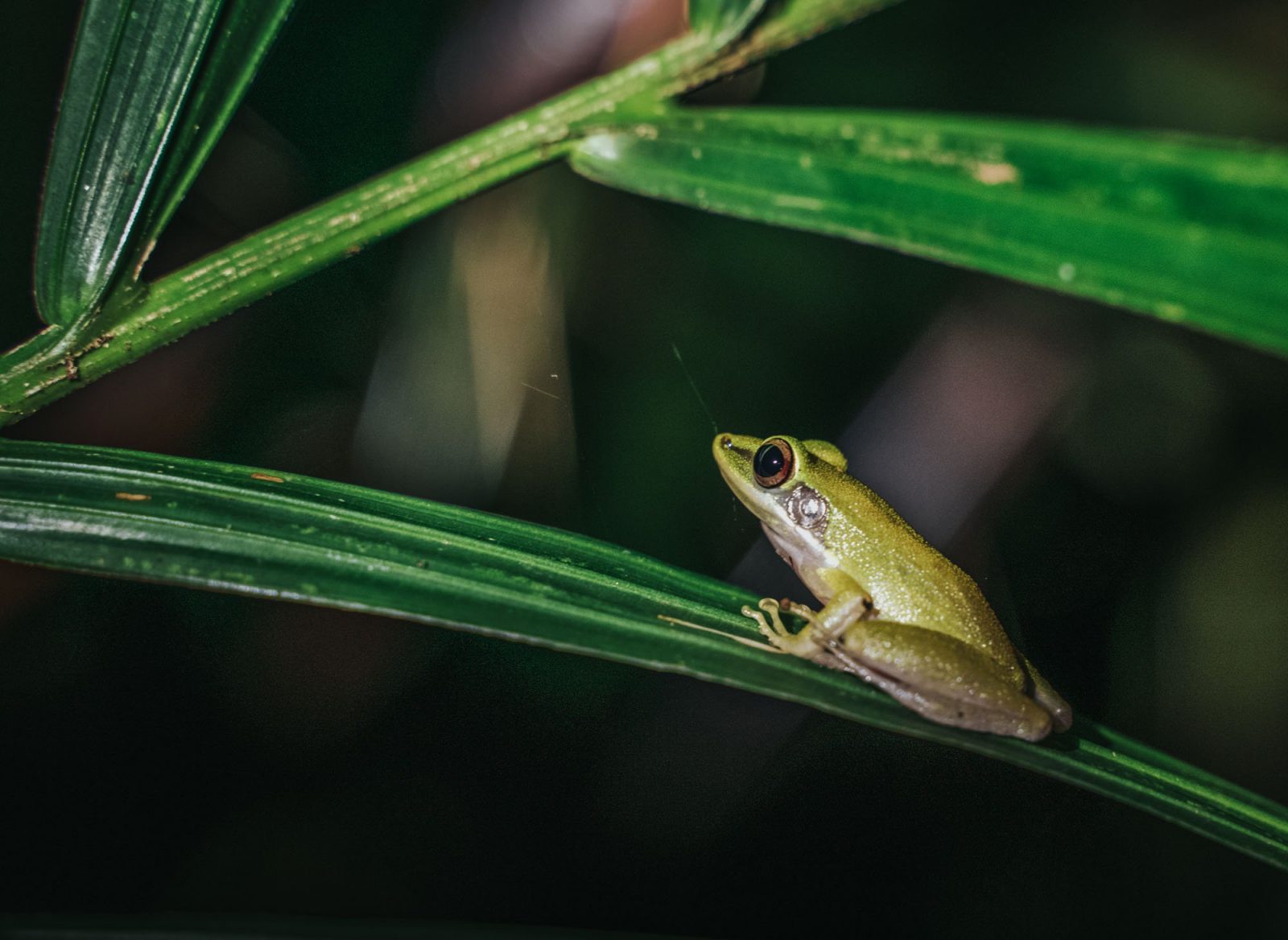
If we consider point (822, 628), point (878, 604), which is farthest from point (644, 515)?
point (822, 628)

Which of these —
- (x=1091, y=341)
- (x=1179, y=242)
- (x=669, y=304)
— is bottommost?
(x=669, y=304)

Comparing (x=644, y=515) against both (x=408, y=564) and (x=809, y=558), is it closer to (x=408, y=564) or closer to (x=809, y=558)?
(x=809, y=558)

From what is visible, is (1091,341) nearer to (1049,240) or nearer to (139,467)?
(1049,240)

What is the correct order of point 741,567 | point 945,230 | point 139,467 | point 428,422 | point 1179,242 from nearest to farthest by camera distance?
point 1179,242 → point 945,230 → point 139,467 → point 428,422 → point 741,567

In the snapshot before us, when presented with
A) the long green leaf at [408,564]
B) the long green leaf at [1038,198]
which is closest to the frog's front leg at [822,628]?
the long green leaf at [408,564]

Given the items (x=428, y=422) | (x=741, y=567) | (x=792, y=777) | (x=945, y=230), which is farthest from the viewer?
(x=741, y=567)

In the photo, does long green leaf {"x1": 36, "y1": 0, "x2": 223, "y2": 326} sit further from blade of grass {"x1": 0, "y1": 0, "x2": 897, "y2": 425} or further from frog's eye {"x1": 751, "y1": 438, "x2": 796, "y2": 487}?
frog's eye {"x1": 751, "y1": 438, "x2": 796, "y2": 487}

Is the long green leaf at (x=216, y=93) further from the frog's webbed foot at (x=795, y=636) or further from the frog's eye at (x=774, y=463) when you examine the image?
the frog's eye at (x=774, y=463)

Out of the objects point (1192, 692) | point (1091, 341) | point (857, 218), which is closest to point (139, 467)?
point (857, 218)
